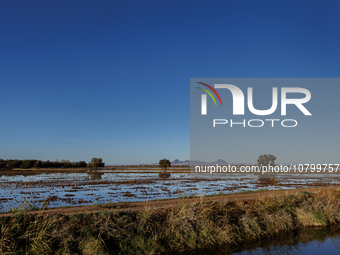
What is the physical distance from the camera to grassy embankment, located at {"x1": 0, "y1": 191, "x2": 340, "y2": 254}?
968 cm

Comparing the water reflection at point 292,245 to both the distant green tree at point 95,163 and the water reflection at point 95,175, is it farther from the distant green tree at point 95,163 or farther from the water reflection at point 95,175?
the distant green tree at point 95,163

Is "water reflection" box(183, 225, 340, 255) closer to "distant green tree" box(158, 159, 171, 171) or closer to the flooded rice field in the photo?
the flooded rice field

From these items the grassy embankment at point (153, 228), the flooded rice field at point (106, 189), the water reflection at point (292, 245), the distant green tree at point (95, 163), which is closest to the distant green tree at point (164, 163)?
the distant green tree at point (95, 163)

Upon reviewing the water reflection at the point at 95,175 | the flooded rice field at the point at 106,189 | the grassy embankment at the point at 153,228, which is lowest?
the water reflection at the point at 95,175

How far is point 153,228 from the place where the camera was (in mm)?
11625

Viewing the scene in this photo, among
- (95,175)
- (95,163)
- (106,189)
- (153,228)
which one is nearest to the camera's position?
(153,228)

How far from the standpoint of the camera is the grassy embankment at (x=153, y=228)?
9680mm

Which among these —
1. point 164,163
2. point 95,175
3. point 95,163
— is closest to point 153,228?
point 95,175

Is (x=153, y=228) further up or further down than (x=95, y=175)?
further up

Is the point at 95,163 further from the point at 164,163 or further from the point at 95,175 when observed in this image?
the point at 95,175

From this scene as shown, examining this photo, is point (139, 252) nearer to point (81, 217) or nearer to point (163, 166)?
point (81, 217)

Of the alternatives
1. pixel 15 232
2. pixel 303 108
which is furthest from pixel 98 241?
pixel 303 108

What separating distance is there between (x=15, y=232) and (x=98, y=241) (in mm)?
3076

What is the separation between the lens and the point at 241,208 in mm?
14492
